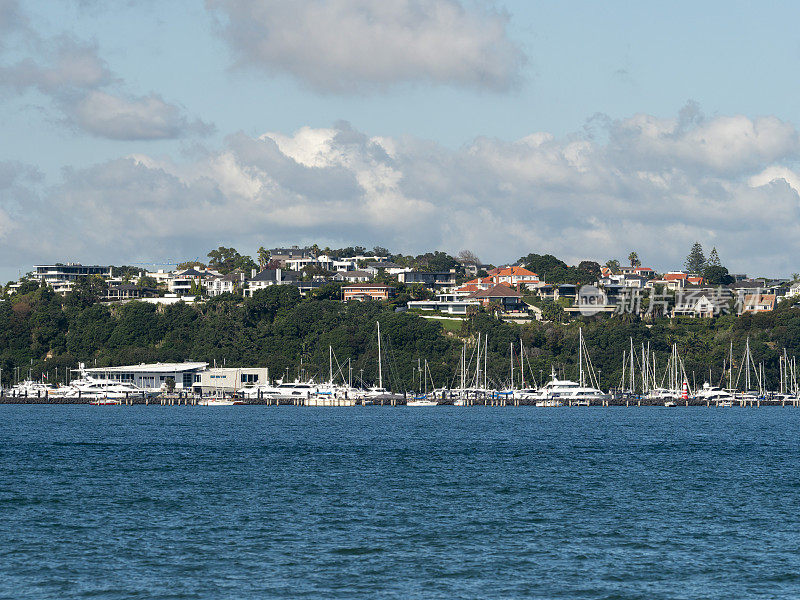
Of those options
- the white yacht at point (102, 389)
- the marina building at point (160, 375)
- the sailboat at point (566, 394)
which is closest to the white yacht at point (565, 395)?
the sailboat at point (566, 394)

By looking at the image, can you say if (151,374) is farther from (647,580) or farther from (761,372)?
(647,580)

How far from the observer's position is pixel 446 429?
111438 mm

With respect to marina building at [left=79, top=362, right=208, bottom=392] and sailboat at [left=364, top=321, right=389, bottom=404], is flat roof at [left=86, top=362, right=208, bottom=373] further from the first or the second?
sailboat at [left=364, top=321, right=389, bottom=404]

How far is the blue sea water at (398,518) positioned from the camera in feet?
115

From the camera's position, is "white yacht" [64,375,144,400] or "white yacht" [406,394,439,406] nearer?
"white yacht" [406,394,439,406]

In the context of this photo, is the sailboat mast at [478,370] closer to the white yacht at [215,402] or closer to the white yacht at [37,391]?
the white yacht at [215,402]

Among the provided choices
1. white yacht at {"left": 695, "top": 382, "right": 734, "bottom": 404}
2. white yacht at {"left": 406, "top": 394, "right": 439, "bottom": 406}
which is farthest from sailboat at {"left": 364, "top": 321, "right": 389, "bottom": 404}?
white yacht at {"left": 695, "top": 382, "right": 734, "bottom": 404}

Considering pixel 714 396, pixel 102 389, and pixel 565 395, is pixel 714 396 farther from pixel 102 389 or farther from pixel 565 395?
pixel 102 389

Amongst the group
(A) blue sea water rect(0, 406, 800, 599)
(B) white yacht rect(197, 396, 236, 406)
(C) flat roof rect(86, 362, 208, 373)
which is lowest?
(A) blue sea water rect(0, 406, 800, 599)

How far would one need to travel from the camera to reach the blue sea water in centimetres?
3516

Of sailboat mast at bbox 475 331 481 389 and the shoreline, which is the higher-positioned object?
sailboat mast at bbox 475 331 481 389

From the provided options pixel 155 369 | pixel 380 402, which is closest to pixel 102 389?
pixel 155 369

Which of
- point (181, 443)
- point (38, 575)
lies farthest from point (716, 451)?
point (38, 575)

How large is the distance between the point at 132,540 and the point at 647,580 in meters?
19.5
